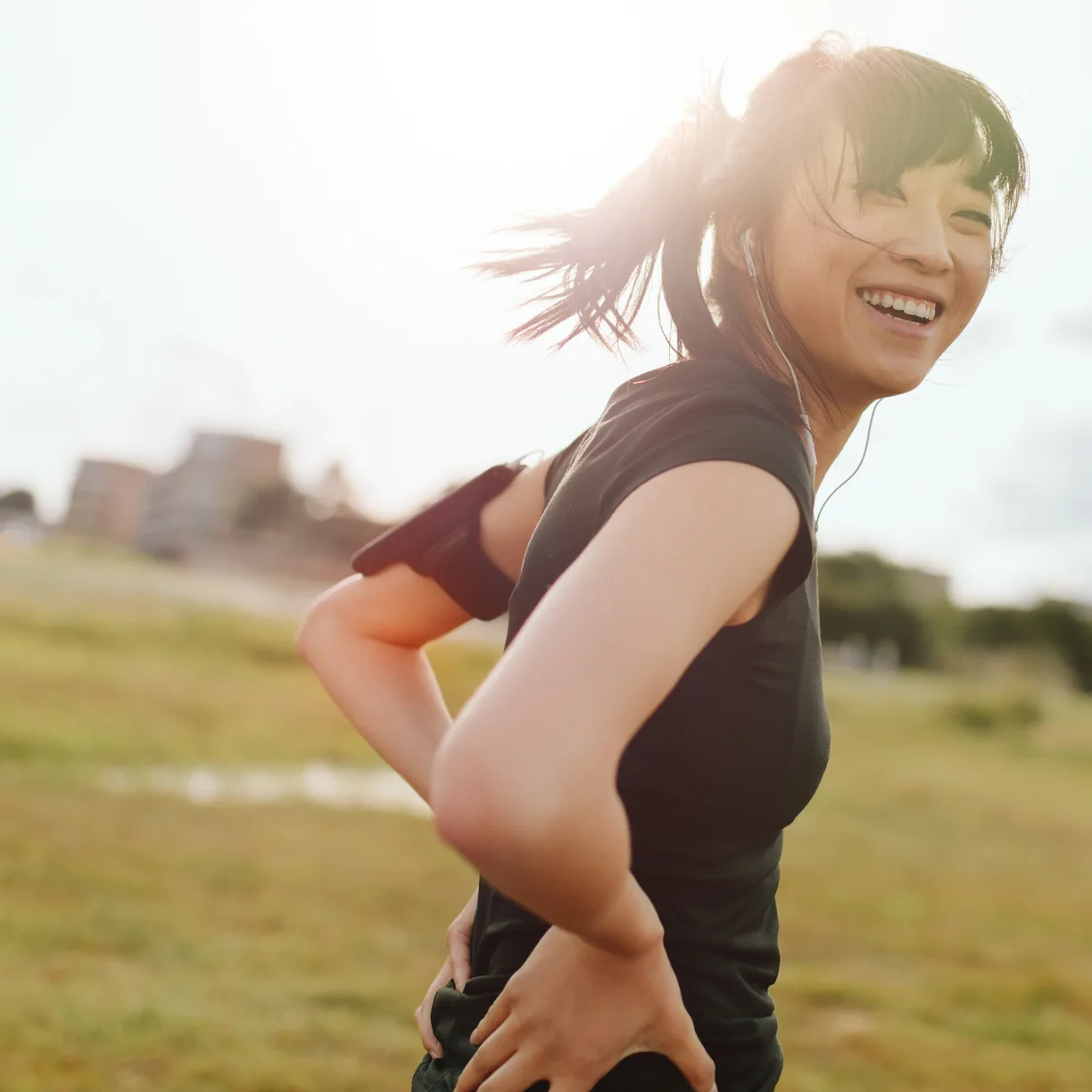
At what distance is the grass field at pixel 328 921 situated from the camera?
4.54 m

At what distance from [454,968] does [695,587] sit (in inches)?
27.3

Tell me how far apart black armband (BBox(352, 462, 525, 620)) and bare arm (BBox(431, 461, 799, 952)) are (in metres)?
0.65

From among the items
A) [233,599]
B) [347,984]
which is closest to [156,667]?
[233,599]

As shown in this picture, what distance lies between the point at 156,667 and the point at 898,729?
439 inches

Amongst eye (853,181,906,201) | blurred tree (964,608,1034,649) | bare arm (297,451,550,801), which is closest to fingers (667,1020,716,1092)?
bare arm (297,451,550,801)

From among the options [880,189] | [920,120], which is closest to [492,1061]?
[880,189]

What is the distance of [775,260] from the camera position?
1.33 m

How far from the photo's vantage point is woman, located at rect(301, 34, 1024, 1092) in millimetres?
967

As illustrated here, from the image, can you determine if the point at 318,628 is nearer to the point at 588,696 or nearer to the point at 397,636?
the point at 397,636

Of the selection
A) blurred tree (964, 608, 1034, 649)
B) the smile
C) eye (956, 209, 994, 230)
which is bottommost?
blurred tree (964, 608, 1034, 649)

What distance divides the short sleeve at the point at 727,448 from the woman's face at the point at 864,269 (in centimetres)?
21

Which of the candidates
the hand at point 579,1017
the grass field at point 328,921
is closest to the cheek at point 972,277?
the hand at point 579,1017

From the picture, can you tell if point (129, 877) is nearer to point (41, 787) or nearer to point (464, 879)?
point (464, 879)

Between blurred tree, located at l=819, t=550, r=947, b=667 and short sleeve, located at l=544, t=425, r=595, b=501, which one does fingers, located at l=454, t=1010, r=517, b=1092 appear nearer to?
short sleeve, located at l=544, t=425, r=595, b=501
